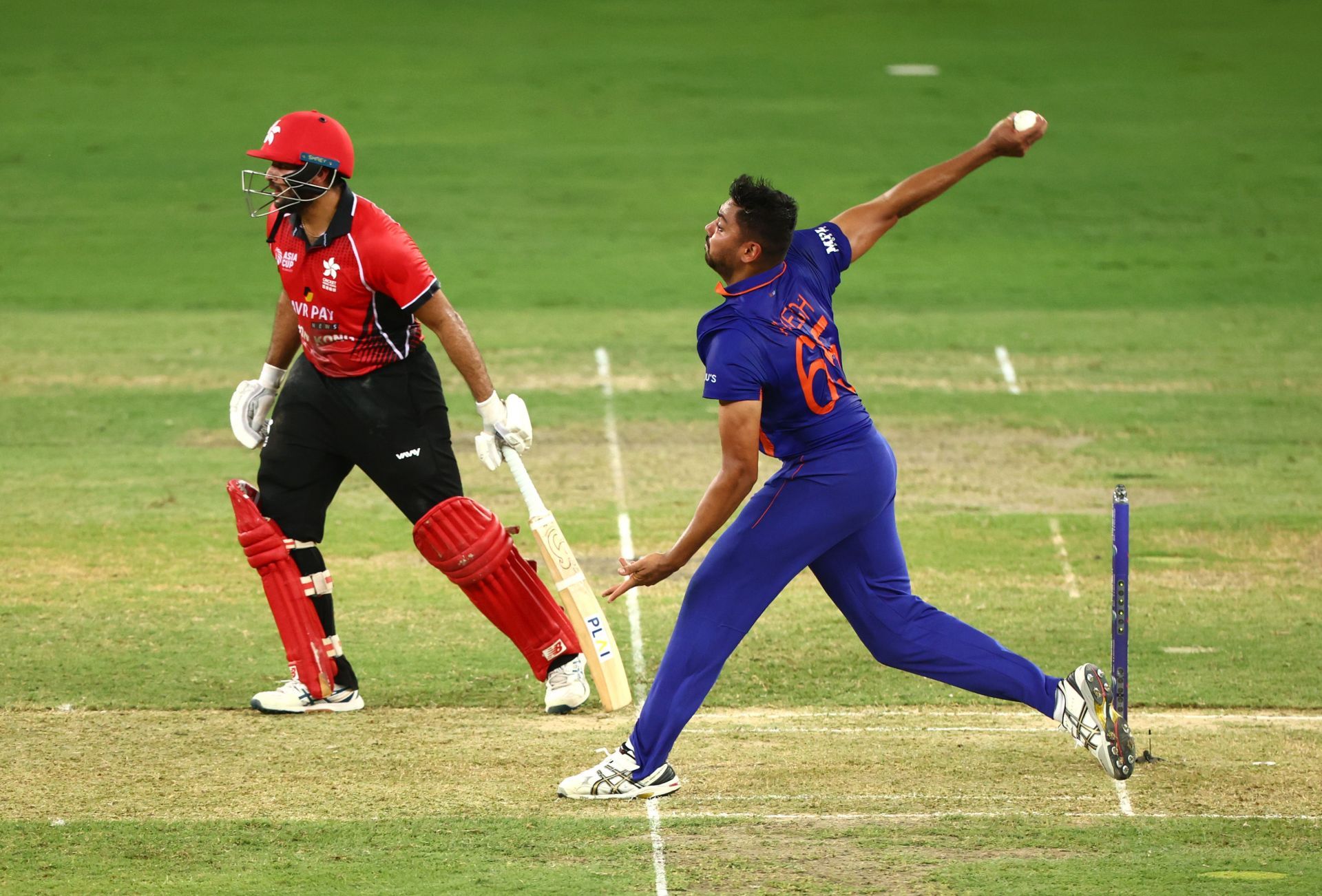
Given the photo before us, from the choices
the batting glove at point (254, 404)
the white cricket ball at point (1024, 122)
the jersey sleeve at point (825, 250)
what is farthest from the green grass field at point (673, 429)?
the white cricket ball at point (1024, 122)

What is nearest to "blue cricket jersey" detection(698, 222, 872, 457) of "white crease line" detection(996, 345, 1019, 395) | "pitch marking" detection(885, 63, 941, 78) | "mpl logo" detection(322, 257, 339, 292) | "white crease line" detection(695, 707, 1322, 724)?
"white crease line" detection(695, 707, 1322, 724)

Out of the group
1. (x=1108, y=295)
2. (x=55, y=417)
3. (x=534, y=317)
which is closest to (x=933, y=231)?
(x=1108, y=295)

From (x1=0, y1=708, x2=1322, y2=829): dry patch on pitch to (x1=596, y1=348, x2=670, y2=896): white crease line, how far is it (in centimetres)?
21

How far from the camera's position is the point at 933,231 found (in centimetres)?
2062

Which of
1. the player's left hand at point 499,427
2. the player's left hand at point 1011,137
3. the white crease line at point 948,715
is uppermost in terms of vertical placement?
the player's left hand at point 1011,137

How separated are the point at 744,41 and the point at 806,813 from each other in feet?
71.9

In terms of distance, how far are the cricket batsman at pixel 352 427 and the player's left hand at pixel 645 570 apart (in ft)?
4.51

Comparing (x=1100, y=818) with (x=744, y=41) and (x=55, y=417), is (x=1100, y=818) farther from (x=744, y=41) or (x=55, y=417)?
(x=744, y=41)

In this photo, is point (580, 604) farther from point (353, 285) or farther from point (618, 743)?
point (353, 285)

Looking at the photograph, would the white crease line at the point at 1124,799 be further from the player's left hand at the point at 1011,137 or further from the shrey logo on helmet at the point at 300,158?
the shrey logo on helmet at the point at 300,158

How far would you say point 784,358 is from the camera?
5887 millimetres

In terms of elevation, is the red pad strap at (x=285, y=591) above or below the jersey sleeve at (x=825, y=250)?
below

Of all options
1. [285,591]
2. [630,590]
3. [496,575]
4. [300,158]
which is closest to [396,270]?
[300,158]

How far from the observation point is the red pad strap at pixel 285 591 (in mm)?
7352
